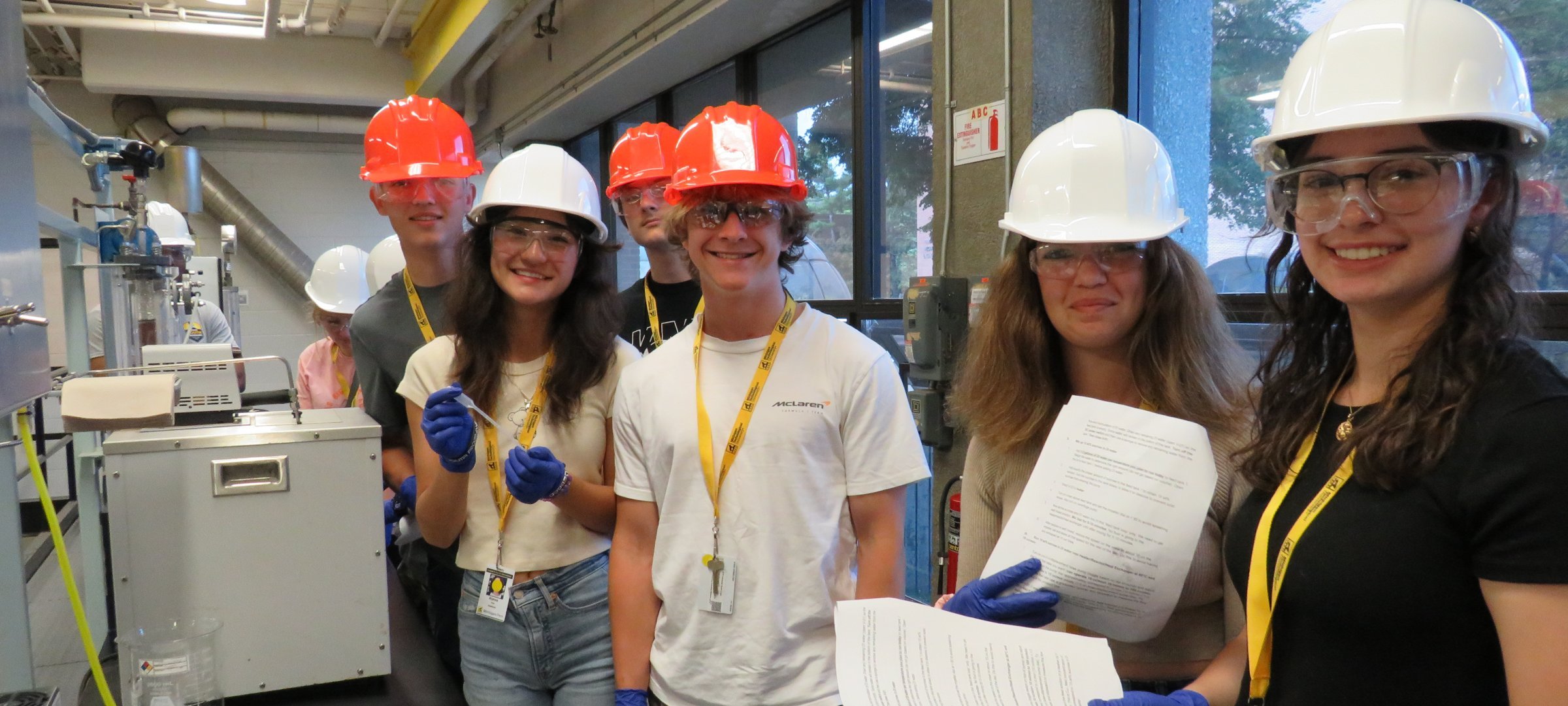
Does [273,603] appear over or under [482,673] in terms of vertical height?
over

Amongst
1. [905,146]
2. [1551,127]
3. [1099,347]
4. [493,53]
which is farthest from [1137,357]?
[493,53]

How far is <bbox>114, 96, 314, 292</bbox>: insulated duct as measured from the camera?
24.3 ft

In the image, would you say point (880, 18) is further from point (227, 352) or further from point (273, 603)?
point (273, 603)

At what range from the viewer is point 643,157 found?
2584 mm

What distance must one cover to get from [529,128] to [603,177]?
0.68 m

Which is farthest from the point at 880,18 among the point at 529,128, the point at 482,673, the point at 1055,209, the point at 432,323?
the point at 529,128

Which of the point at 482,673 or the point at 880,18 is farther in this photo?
the point at 880,18

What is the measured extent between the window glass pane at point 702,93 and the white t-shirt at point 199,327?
2.65 meters

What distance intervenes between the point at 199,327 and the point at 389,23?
116 inches

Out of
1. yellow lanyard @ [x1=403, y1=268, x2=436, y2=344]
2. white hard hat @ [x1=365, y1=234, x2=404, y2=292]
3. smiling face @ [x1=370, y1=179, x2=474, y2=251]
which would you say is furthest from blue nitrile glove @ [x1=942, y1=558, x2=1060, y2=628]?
white hard hat @ [x1=365, y1=234, x2=404, y2=292]

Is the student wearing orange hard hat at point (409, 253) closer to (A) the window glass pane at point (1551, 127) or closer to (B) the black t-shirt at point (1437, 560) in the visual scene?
(B) the black t-shirt at point (1437, 560)

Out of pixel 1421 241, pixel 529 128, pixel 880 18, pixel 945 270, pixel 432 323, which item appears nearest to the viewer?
pixel 1421 241

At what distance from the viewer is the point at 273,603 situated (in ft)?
4.87

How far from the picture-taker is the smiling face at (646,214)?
7.74ft
